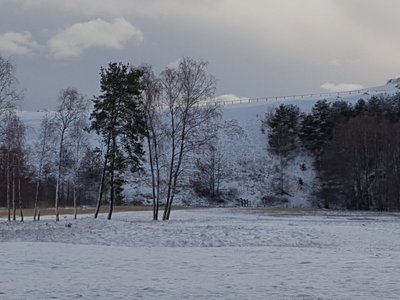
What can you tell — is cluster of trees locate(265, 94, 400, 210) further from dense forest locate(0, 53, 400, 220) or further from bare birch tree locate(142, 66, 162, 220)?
bare birch tree locate(142, 66, 162, 220)

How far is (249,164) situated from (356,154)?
Result: 25714 millimetres

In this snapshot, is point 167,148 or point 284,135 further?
point 284,135

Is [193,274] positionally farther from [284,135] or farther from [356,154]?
[284,135]

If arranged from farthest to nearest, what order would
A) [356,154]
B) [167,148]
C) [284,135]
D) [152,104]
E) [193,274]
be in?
[284,135] < [356,154] < [167,148] < [152,104] < [193,274]

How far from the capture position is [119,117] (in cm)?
4019

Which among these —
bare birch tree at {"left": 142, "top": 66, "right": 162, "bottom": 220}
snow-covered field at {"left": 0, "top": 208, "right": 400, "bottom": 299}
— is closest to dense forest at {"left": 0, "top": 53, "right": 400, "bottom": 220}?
bare birch tree at {"left": 142, "top": 66, "right": 162, "bottom": 220}

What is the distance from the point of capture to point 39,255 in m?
15.5

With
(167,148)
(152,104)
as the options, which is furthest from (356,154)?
(152,104)

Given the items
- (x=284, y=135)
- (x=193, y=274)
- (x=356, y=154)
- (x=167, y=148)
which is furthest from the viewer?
(x=284, y=135)

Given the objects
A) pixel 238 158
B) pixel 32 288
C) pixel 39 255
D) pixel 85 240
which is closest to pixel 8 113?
pixel 85 240

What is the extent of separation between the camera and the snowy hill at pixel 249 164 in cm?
8650

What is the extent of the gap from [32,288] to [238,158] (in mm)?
90940

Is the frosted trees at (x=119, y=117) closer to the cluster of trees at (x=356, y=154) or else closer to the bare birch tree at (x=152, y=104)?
the bare birch tree at (x=152, y=104)

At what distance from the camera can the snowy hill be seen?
86.5 meters
